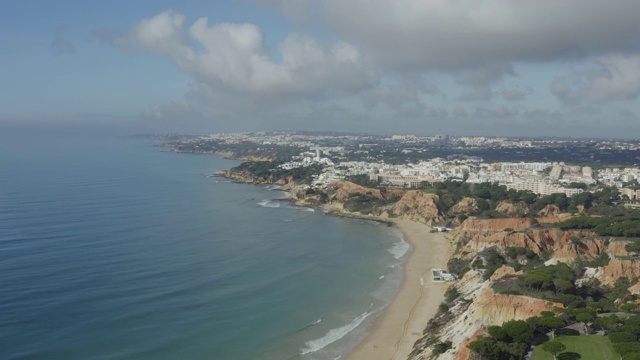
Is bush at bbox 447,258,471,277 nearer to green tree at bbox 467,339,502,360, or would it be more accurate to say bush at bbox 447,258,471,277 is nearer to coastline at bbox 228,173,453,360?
coastline at bbox 228,173,453,360

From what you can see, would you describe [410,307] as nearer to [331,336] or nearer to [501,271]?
[501,271]

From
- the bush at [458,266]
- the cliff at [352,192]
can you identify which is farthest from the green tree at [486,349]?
the cliff at [352,192]

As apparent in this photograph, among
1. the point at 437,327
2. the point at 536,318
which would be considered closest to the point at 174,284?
the point at 437,327

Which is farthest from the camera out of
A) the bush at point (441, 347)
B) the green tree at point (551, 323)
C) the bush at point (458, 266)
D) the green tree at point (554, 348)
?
the bush at point (458, 266)

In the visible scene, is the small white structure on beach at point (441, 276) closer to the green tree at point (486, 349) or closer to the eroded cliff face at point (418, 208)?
the green tree at point (486, 349)

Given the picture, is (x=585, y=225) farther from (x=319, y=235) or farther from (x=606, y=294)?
(x=319, y=235)

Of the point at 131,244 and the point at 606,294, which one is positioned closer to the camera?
the point at 606,294
